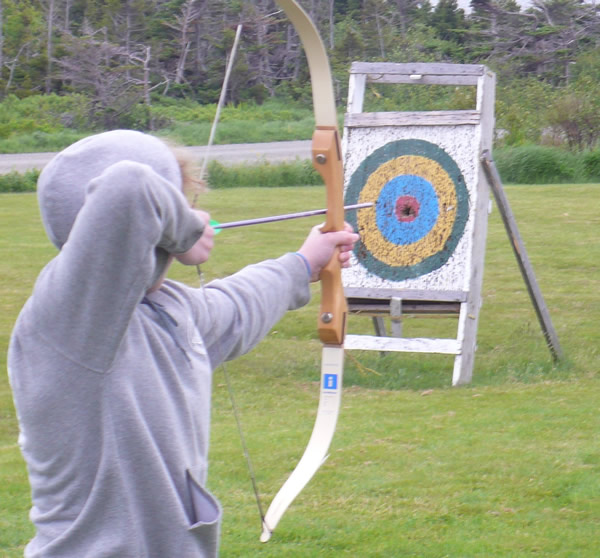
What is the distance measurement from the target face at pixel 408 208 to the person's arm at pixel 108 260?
3.56 meters

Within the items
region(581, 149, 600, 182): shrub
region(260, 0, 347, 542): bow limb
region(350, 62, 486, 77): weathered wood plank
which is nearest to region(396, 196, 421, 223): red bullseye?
region(350, 62, 486, 77): weathered wood plank

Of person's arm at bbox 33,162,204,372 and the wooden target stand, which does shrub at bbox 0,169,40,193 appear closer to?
the wooden target stand

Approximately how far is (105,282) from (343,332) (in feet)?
2.66

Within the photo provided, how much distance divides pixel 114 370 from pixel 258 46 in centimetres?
181

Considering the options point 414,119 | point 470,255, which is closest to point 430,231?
point 470,255

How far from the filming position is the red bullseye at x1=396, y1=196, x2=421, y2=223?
4.70 meters

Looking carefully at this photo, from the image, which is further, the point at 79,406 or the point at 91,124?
the point at 91,124

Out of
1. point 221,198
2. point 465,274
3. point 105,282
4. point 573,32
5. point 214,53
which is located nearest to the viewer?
point 105,282

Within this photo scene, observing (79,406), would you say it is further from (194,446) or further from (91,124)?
(91,124)

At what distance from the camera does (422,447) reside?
134 inches

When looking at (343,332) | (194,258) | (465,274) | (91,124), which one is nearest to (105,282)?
(194,258)

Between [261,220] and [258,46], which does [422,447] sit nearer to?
[258,46]

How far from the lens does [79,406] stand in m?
1.10

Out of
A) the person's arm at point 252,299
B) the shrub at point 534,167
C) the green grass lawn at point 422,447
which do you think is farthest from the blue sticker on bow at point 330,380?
the shrub at point 534,167
